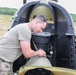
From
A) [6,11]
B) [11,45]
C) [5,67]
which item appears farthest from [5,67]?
[6,11]

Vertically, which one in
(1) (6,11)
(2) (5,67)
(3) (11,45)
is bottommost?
(1) (6,11)

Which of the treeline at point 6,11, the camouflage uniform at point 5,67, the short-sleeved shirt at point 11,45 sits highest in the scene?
the short-sleeved shirt at point 11,45

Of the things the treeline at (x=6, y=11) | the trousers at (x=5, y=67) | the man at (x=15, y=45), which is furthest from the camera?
the treeline at (x=6, y=11)

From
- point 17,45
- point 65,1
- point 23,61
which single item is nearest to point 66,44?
point 23,61

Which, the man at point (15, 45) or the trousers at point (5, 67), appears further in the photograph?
the trousers at point (5, 67)

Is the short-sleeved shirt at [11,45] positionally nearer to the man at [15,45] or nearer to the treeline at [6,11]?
the man at [15,45]

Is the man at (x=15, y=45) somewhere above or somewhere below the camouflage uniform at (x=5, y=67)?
above

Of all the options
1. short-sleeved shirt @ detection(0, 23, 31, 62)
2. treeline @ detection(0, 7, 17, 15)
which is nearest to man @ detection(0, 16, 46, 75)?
short-sleeved shirt @ detection(0, 23, 31, 62)

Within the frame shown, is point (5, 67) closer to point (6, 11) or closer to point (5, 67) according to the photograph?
point (5, 67)

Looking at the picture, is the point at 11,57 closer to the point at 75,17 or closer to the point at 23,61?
the point at 23,61

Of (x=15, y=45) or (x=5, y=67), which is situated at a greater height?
(x=15, y=45)

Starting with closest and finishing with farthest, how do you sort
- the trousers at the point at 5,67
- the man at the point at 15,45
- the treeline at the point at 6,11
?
the man at the point at 15,45 < the trousers at the point at 5,67 < the treeline at the point at 6,11

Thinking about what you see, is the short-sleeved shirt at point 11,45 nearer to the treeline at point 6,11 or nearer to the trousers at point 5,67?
the trousers at point 5,67

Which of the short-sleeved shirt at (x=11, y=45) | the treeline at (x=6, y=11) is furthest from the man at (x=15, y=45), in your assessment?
the treeline at (x=6, y=11)
